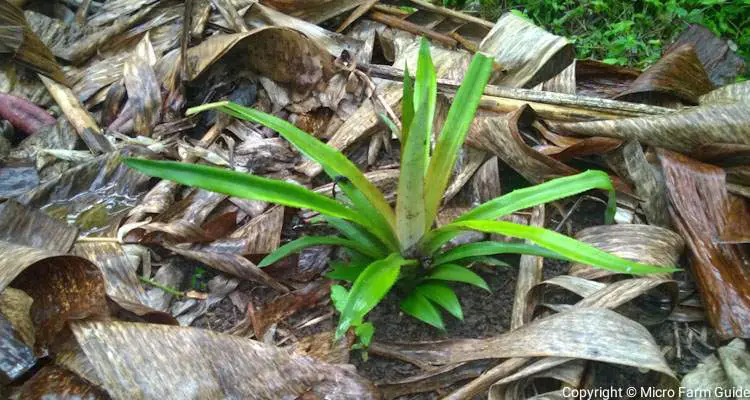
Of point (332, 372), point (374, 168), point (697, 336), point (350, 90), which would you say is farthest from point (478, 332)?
point (350, 90)

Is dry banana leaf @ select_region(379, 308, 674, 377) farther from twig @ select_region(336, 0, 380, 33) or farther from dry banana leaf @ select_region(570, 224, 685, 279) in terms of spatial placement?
twig @ select_region(336, 0, 380, 33)

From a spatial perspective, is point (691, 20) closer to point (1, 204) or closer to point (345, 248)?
point (345, 248)

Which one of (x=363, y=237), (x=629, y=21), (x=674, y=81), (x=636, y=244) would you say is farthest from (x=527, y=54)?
(x=363, y=237)

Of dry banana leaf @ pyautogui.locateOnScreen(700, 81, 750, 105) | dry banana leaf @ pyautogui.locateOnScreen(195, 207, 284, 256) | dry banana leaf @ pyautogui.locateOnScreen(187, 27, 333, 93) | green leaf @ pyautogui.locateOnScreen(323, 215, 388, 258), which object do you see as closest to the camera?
green leaf @ pyautogui.locateOnScreen(323, 215, 388, 258)

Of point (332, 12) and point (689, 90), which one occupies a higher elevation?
point (332, 12)

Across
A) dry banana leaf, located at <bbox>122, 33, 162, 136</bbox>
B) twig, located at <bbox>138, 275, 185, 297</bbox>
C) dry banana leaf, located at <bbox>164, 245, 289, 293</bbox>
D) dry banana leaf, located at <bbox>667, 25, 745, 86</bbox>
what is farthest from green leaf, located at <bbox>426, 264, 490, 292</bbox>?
dry banana leaf, located at <bbox>667, 25, 745, 86</bbox>

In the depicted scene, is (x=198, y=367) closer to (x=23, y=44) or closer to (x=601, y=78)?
(x=23, y=44)
